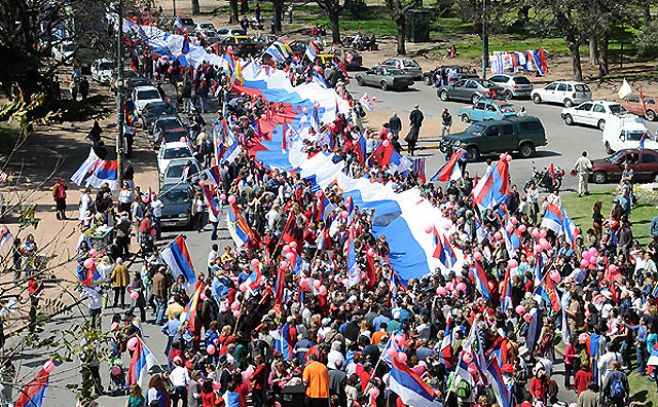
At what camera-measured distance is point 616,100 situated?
158 ft

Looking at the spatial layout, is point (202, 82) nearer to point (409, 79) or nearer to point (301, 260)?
point (409, 79)

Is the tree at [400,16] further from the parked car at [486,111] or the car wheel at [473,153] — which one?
the car wheel at [473,153]

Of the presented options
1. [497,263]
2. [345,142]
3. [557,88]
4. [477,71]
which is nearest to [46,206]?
[345,142]

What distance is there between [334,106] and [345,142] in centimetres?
603

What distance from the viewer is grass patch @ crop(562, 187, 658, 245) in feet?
96.8

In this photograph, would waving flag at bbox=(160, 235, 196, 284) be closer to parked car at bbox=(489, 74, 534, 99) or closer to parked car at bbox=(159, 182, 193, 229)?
parked car at bbox=(159, 182, 193, 229)

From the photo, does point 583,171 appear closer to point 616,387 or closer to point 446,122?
point 446,122

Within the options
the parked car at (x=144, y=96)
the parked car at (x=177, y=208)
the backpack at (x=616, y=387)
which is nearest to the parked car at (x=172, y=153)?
the parked car at (x=177, y=208)

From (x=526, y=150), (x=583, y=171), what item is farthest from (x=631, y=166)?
(x=526, y=150)

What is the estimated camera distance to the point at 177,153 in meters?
35.2

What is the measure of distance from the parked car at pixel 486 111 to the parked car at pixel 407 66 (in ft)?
32.7

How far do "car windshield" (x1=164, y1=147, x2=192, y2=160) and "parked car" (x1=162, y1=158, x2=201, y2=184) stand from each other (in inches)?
66.3

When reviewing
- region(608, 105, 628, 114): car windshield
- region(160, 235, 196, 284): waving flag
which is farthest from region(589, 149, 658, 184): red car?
region(160, 235, 196, 284): waving flag

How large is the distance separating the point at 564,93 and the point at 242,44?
19.7 meters
